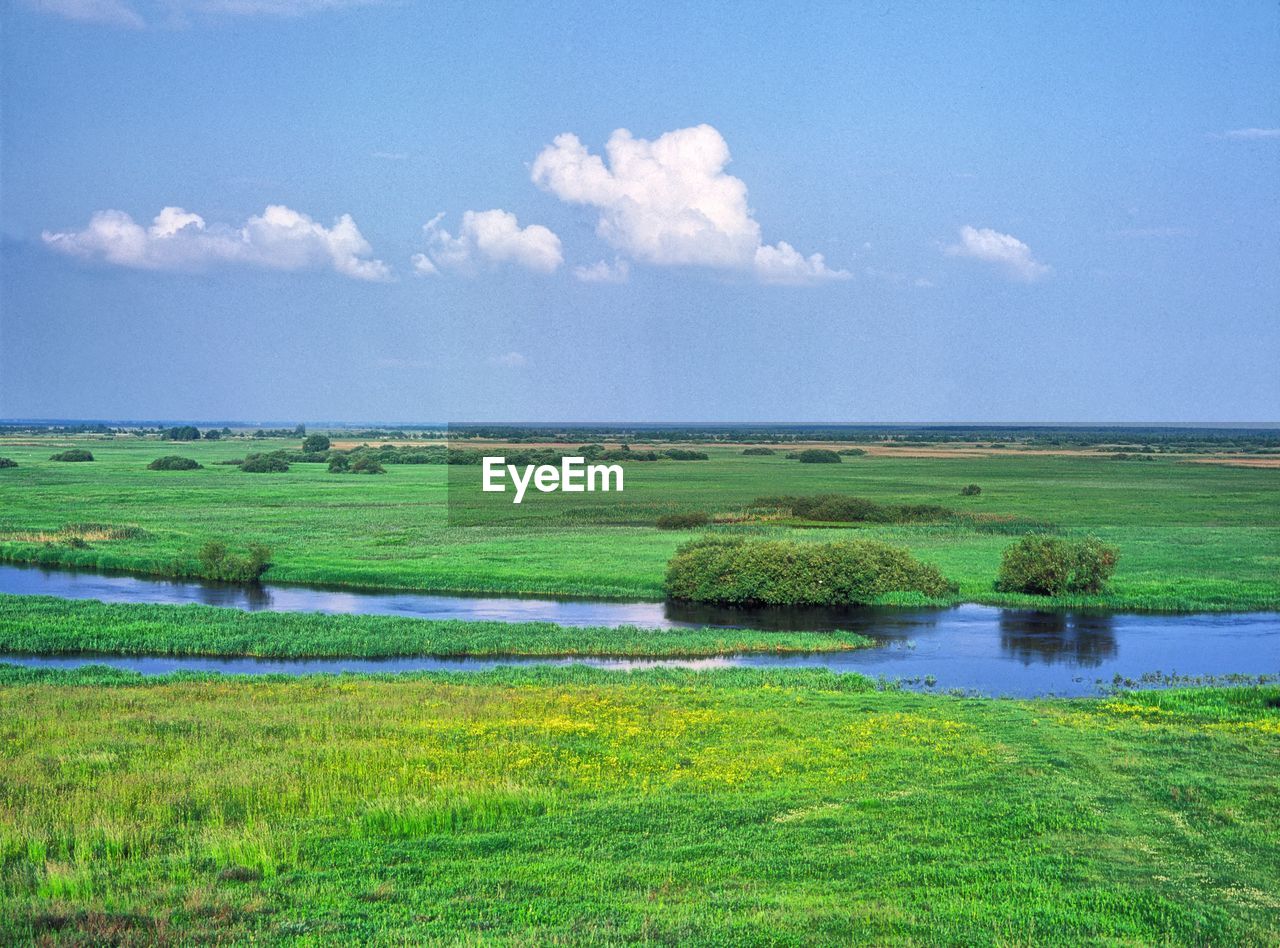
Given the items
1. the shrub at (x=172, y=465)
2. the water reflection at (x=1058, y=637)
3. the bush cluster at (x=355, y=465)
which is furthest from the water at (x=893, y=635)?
the shrub at (x=172, y=465)

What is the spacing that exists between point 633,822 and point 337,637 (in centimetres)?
2387

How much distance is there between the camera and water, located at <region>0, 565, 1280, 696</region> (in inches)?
1419

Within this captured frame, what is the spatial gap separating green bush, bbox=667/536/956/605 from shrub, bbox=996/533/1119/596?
2.91 meters

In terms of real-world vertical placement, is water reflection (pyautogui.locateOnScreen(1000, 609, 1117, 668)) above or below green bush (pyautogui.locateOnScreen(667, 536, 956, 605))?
below

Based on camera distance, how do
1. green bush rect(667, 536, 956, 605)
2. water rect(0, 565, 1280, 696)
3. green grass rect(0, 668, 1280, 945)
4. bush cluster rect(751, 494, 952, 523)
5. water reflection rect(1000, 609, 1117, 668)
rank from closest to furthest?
1. green grass rect(0, 668, 1280, 945)
2. water rect(0, 565, 1280, 696)
3. water reflection rect(1000, 609, 1117, 668)
4. green bush rect(667, 536, 956, 605)
5. bush cluster rect(751, 494, 952, 523)

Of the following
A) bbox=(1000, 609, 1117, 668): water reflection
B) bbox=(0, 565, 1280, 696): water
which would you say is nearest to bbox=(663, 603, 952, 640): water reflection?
bbox=(0, 565, 1280, 696): water

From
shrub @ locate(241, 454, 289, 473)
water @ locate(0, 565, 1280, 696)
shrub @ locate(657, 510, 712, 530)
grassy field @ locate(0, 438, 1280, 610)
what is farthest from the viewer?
shrub @ locate(241, 454, 289, 473)

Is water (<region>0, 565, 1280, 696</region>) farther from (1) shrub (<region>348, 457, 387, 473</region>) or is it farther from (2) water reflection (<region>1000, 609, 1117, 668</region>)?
(1) shrub (<region>348, 457, 387, 473</region>)

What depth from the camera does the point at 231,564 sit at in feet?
181

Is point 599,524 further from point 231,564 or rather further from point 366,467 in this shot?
point 366,467

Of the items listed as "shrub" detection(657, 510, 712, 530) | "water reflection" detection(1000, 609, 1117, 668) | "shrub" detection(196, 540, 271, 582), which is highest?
"shrub" detection(657, 510, 712, 530)

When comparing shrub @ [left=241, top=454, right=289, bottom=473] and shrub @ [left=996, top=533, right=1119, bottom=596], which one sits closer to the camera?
shrub @ [left=996, top=533, right=1119, bottom=596]

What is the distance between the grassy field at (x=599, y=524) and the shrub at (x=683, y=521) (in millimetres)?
1259

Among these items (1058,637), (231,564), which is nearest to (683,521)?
(231,564)
